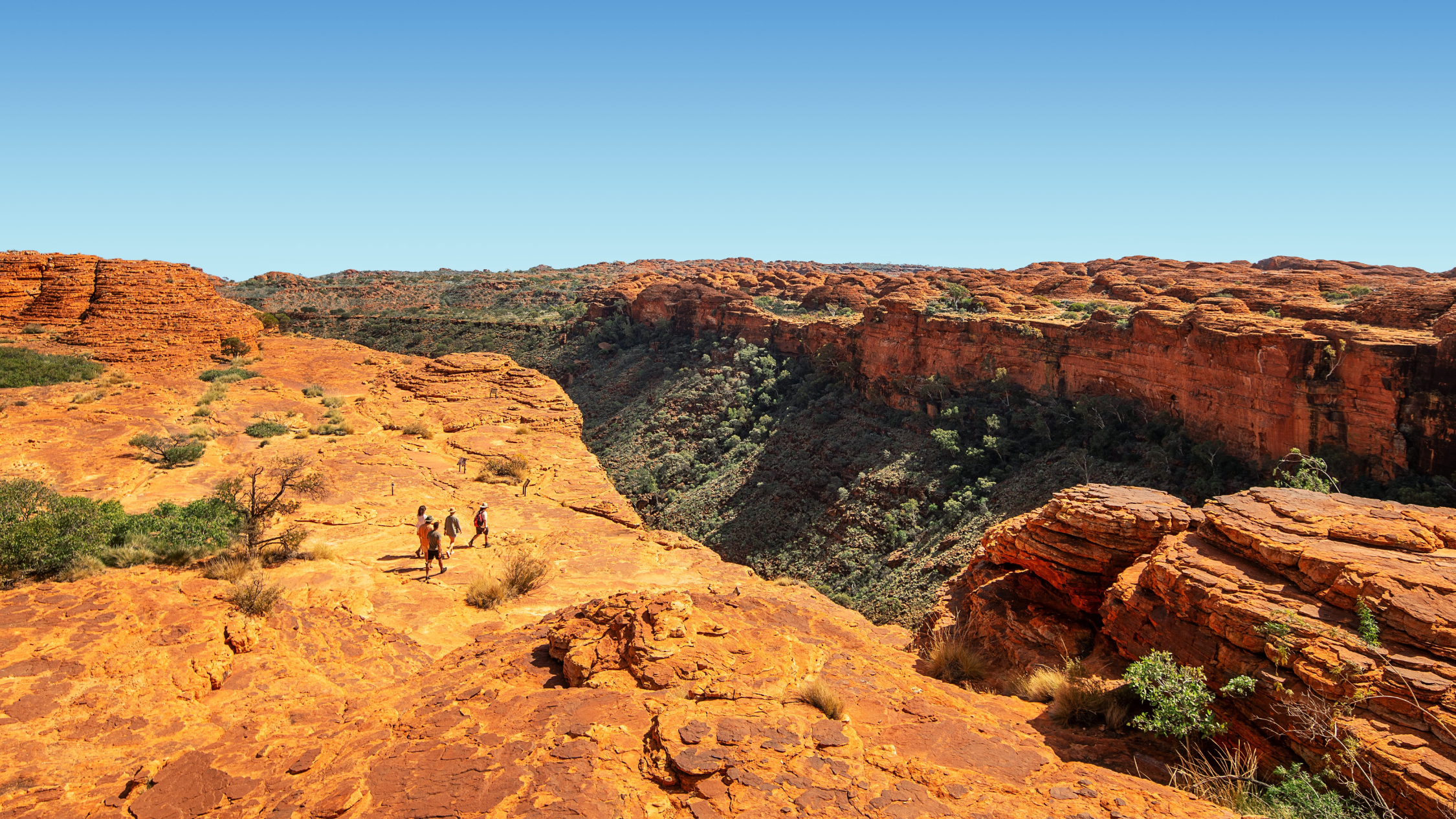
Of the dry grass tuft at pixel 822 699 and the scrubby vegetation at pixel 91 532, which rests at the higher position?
the scrubby vegetation at pixel 91 532

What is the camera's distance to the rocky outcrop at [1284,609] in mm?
4527

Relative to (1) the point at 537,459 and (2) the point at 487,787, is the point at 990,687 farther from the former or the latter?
(1) the point at 537,459

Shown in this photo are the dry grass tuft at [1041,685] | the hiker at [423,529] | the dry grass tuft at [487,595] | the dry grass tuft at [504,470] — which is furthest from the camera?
the dry grass tuft at [504,470]

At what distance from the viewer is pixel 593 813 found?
13.1ft

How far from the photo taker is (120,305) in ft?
73.5

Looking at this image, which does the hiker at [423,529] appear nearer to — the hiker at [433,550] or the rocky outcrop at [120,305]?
the hiker at [433,550]

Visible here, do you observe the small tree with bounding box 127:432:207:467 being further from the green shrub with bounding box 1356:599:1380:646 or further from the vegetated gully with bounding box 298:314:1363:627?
the green shrub with bounding box 1356:599:1380:646

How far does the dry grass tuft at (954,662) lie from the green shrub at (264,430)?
1530cm

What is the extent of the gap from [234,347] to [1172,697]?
27.0 metres

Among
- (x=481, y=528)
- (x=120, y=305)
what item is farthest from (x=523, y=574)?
(x=120, y=305)

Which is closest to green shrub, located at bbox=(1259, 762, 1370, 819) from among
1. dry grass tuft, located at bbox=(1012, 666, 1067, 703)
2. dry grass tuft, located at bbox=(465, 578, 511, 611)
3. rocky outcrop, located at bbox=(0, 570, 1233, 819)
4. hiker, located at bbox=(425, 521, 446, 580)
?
rocky outcrop, located at bbox=(0, 570, 1233, 819)

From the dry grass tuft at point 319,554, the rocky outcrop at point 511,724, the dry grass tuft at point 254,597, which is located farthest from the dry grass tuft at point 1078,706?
the dry grass tuft at point 319,554

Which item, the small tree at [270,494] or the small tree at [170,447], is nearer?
the small tree at [270,494]

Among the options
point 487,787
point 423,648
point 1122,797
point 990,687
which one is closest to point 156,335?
point 423,648
